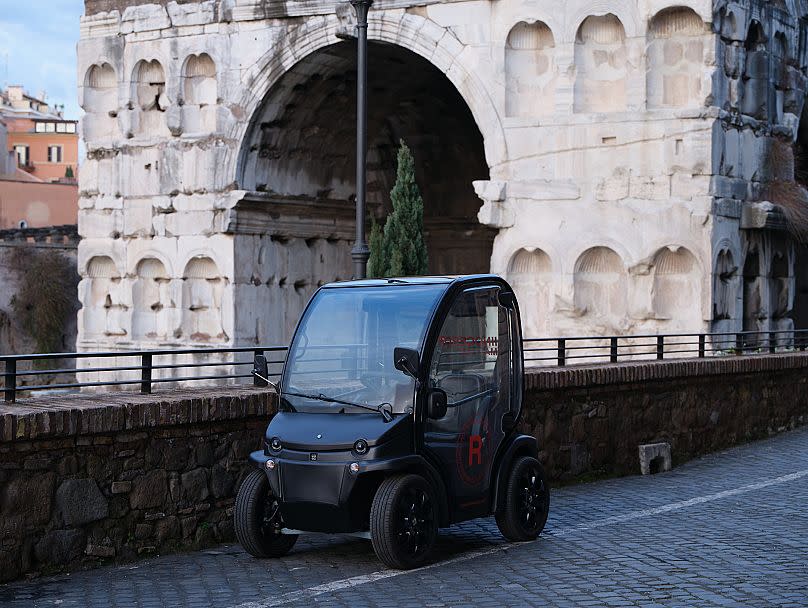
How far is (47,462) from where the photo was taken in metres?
9.44

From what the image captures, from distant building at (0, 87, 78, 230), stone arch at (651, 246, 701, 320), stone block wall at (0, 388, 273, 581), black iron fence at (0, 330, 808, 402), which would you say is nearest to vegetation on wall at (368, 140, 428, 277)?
black iron fence at (0, 330, 808, 402)

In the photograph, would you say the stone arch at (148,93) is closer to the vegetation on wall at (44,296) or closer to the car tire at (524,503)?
the vegetation on wall at (44,296)

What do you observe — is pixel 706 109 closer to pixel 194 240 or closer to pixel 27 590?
pixel 194 240

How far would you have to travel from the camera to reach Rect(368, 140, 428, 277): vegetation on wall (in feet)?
86.7

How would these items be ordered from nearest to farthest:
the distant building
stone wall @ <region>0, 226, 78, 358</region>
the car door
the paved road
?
the paved road < the car door < stone wall @ <region>0, 226, 78, 358</region> < the distant building

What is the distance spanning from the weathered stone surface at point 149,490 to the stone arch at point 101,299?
21.5 m

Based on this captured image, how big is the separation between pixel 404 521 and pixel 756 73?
18.8 m

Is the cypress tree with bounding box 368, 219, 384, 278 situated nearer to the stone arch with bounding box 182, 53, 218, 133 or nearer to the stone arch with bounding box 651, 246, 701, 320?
the stone arch with bounding box 651, 246, 701, 320

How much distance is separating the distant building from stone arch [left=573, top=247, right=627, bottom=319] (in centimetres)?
3245

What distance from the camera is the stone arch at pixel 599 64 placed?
2569cm

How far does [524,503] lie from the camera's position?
34.8 feet

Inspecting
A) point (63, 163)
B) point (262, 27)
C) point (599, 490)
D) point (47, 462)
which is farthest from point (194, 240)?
point (63, 163)

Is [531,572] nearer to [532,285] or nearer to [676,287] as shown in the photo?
[676,287]

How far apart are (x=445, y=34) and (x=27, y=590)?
64.0ft
